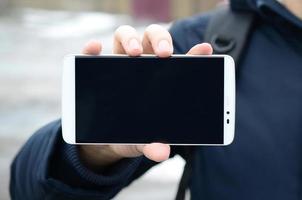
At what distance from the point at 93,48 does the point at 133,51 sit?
8 centimetres

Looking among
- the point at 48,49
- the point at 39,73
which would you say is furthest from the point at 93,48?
the point at 48,49

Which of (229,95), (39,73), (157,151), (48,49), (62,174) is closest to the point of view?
(157,151)

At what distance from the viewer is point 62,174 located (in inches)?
56.4

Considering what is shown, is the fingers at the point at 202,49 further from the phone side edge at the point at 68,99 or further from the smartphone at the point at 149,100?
the phone side edge at the point at 68,99

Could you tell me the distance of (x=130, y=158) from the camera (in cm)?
140

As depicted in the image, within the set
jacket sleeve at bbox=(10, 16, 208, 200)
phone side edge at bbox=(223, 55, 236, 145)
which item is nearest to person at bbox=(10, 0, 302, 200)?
jacket sleeve at bbox=(10, 16, 208, 200)

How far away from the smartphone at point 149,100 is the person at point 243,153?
0.05 m

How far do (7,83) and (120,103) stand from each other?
6481 mm

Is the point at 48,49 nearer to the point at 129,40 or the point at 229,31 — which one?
the point at 229,31

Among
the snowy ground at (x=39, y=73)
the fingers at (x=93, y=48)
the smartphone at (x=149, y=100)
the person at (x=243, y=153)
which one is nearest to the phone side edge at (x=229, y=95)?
the smartphone at (x=149, y=100)

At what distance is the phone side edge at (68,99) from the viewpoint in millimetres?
1326

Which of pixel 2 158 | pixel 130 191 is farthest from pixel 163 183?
pixel 2 158

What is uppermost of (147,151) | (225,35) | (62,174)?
(225,35)

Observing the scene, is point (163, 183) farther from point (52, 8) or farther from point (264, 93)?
point (52, 8)
